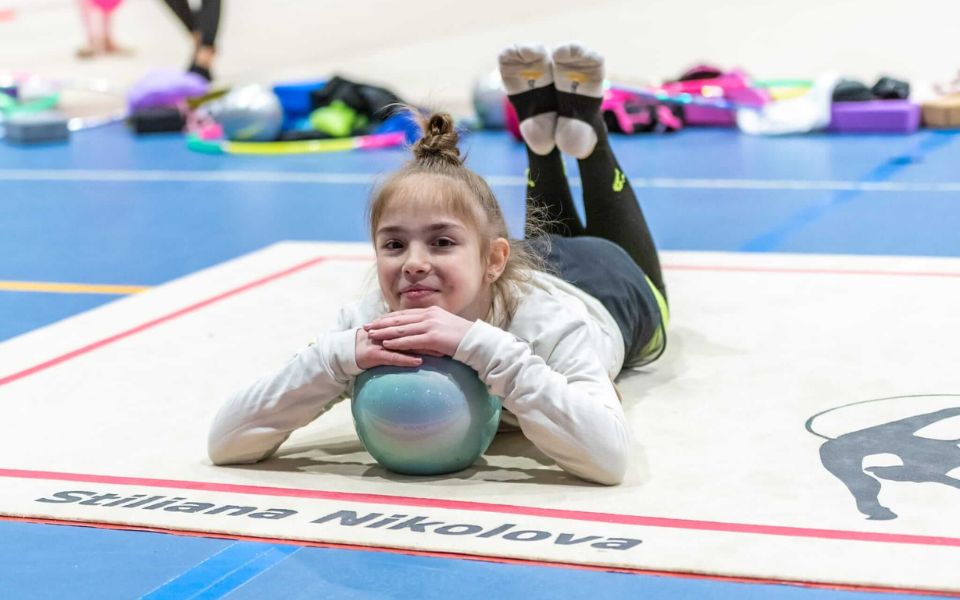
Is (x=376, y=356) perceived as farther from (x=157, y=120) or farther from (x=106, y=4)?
(x=106, y=4)

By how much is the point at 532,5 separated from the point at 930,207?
761cm

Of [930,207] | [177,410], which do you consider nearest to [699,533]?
[177,410]

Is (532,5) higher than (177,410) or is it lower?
higher

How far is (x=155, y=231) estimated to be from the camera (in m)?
5.37

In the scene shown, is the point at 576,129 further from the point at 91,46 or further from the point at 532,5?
the point at 91,46

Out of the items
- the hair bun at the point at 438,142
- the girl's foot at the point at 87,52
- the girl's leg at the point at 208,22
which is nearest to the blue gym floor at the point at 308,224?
the hair bun at the point at 438,142

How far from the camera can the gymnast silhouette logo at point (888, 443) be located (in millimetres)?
2383

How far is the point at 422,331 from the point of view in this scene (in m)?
2.41

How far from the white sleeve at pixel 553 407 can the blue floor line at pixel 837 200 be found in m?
2.31

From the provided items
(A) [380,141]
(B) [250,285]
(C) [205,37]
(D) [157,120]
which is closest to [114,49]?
(C) [205,37]

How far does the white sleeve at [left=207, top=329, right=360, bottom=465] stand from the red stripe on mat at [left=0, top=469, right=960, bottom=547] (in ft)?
0.33

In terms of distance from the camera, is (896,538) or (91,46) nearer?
(896,538)

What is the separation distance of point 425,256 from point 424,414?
11.9 inches

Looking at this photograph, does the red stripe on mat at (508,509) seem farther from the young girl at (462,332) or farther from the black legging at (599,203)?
the black legging at (599,203)
